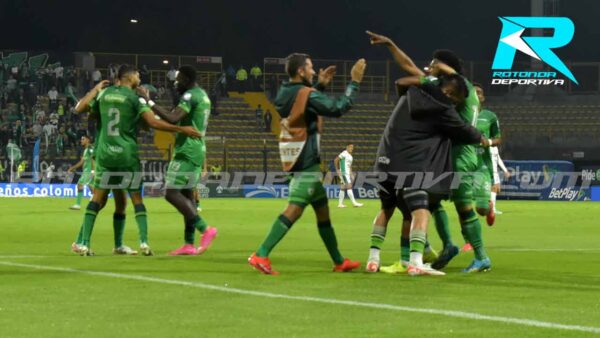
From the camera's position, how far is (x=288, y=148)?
10969 mm

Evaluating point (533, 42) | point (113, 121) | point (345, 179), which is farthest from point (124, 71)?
point (533, 42)

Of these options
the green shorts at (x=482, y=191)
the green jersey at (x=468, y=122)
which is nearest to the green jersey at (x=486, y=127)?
the green shorts at (x=482, y=191)

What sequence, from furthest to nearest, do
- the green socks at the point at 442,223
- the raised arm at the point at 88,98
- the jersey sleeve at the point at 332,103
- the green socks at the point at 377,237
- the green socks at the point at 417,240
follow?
the raised arm at the point at 88,98 < the green socks at the point at 442,223 < the green socks at the point at 377,237 < the green socks at the point at 417,240 < the jersey sleeve at the point at 332,103

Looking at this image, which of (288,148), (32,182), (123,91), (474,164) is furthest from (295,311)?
(32,182)

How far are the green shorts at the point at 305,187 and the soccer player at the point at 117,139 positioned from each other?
2.98m

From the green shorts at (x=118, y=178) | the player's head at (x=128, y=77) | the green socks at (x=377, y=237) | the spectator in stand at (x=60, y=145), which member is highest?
the player's head at (x=128, y=77)

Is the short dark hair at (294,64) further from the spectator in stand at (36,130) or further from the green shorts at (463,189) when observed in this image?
the spectator in stand at (36,130)

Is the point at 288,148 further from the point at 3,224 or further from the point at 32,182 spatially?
the point at 32,182

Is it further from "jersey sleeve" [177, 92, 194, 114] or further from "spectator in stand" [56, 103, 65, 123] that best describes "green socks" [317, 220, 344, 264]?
"spectator in stand" [56, 103, 65, 123]

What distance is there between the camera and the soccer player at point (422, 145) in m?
10.7

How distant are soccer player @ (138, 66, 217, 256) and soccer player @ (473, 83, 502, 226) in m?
3.68

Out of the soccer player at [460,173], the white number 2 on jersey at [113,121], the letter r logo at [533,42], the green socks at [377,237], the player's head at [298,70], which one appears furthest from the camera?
the letter r logo at [533,42]

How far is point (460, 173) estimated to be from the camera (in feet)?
39.2

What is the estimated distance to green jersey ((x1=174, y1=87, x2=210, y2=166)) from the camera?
13633 mm
